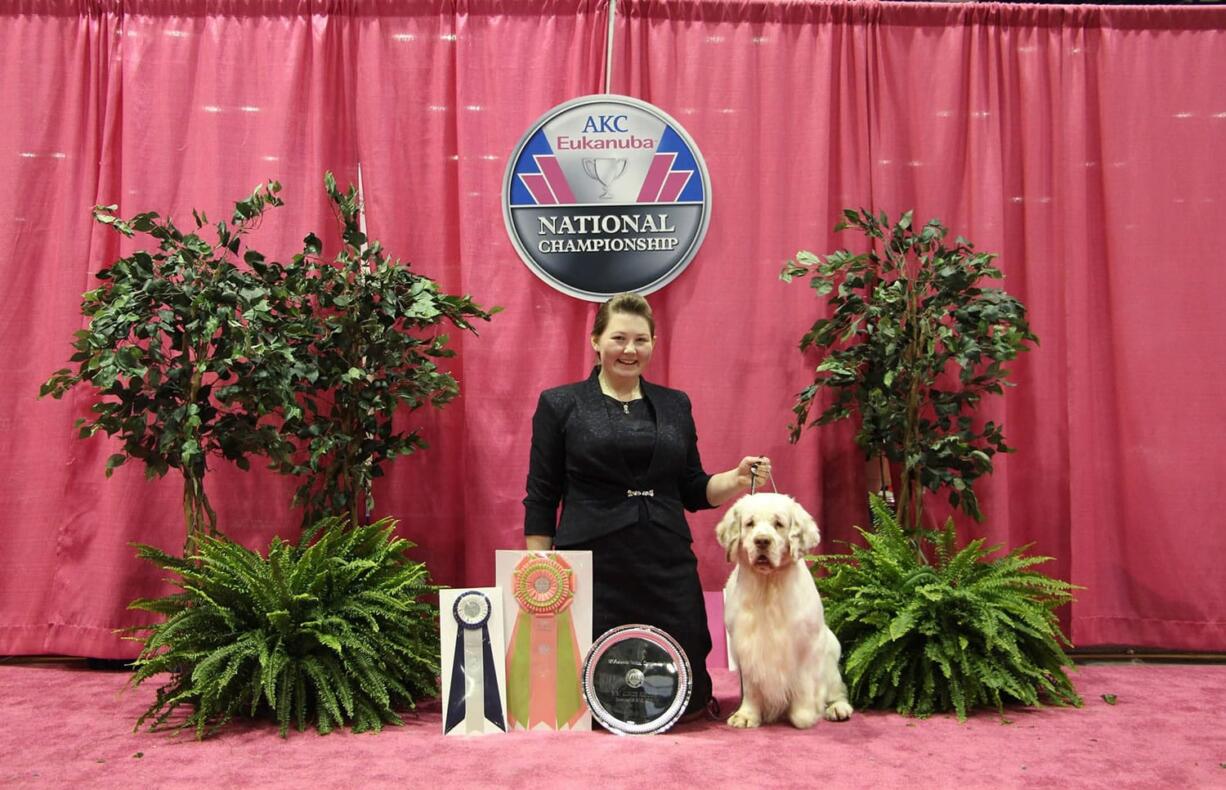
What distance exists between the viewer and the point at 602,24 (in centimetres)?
445

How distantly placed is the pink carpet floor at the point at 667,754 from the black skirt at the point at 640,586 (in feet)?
1.07

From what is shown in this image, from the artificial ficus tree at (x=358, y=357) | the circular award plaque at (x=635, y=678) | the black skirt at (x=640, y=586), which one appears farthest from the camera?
the artificial ficus tree at (x=358, y=357)

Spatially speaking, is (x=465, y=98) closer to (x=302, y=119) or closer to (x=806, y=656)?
(x=302, y=119)

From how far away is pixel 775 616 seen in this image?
3217 mm

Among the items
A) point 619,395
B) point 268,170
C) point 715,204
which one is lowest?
point 619,395

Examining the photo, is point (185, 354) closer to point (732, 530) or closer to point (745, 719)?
point (732, 530)

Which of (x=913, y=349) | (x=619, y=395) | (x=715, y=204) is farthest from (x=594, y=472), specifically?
(x=715, y=204)

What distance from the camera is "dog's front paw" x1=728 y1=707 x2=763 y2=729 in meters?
3.27

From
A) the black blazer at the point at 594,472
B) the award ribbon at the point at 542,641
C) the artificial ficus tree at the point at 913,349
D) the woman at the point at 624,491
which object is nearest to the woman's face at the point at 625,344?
the woman at the point at 624,491

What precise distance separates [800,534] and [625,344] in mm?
843

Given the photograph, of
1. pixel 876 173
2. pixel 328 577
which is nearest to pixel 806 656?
pixel 328 577

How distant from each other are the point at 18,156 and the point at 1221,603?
221 inches

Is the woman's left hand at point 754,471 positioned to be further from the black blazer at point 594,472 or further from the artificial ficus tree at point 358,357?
the artificial ficus tree at point 358,357

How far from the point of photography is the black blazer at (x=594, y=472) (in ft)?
11.2
